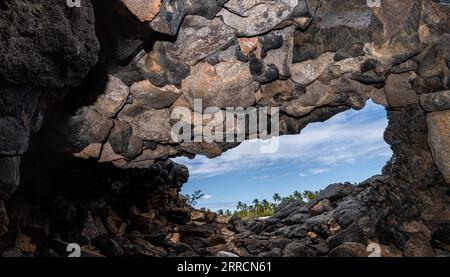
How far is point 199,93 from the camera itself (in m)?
5.65

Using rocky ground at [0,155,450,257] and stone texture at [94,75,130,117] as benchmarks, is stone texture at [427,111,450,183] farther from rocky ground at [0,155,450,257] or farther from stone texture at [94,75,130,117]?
stone texture at [94,75,130,117]

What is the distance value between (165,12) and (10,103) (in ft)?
7.05

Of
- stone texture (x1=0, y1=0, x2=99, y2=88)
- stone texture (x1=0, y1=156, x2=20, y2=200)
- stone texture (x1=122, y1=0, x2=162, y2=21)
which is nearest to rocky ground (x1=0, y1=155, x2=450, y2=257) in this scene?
stone texture (x1=0, y1=156, x2=20, y2=200)

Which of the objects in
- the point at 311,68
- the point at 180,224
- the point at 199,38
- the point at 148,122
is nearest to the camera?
the point at 199,38

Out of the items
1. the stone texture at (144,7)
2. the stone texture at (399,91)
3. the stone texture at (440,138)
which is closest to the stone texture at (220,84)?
the stone texture at (144,7)

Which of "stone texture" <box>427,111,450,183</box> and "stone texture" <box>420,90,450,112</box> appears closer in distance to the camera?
"stone texture" <box>420,90,450,112</box>

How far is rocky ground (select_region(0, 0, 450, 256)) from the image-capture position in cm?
343

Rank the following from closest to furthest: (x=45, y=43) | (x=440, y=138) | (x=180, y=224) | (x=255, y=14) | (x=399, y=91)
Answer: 1. (x=45, y=43)
2. (x=255, y=14)
3. (x=440, y=138)
4. (x=399, y=91)
5. (x=180, y=224)

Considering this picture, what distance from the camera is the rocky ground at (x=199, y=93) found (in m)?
3.43

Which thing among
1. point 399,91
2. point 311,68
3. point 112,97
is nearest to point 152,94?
point 112,97

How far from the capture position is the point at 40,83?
11.1ft

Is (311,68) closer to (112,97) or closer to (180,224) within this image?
(112,97)

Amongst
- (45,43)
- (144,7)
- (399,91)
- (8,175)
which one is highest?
(144,7)
